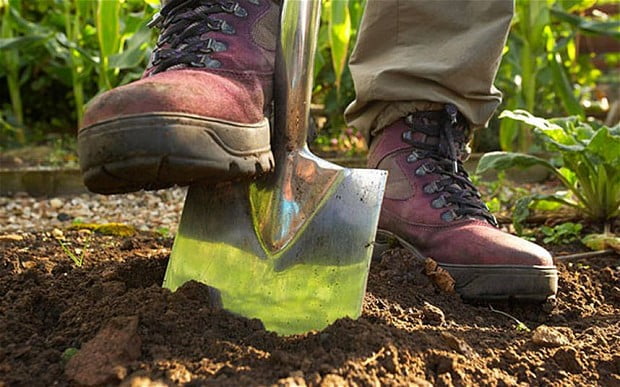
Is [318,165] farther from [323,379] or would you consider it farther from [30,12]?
[30,12]

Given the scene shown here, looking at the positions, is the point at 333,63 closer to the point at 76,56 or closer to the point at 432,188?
the point at 76,56

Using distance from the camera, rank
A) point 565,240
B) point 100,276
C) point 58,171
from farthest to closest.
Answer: point 58,171
point 565,240
point 100,276

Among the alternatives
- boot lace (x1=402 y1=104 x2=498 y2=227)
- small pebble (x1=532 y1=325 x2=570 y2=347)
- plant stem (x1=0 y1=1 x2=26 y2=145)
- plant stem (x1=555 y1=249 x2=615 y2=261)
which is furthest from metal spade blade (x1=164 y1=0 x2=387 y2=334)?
plant stem (x1=0 y1=1 x2=26 y2=145)

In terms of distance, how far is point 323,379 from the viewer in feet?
3.07

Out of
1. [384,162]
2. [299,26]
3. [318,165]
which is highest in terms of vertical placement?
[299,26]

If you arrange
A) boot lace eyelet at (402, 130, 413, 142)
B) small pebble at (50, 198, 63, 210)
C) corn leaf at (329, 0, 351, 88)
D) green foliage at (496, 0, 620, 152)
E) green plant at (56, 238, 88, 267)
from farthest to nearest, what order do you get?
green foliage at (496, 0, 620, 152) < corn leaf at (329, 0, 351, 88) < small pebble at (50, 198, 63, 210) < boot lace eyelet at (402, 130, 413, 142) < green plant at (56, 238, 88, 267)

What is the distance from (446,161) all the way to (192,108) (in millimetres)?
729

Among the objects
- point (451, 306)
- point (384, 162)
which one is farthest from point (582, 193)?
point (451, 306)

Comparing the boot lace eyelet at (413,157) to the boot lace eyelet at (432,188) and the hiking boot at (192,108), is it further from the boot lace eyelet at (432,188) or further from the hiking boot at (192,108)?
the hiking boot at (192,108)

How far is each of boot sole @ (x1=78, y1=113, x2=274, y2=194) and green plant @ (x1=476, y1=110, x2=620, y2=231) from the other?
3.63ft

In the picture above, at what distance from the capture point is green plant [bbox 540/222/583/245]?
2.14 m

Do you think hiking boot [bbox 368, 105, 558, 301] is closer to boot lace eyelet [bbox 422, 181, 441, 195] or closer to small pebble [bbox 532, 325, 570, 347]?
boot lace eyelet [bbox 422, 181, 441, 195]

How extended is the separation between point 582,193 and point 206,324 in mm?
1666

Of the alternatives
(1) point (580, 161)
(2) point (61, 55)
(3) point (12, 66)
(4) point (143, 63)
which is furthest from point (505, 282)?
(3) point (12, 66)
